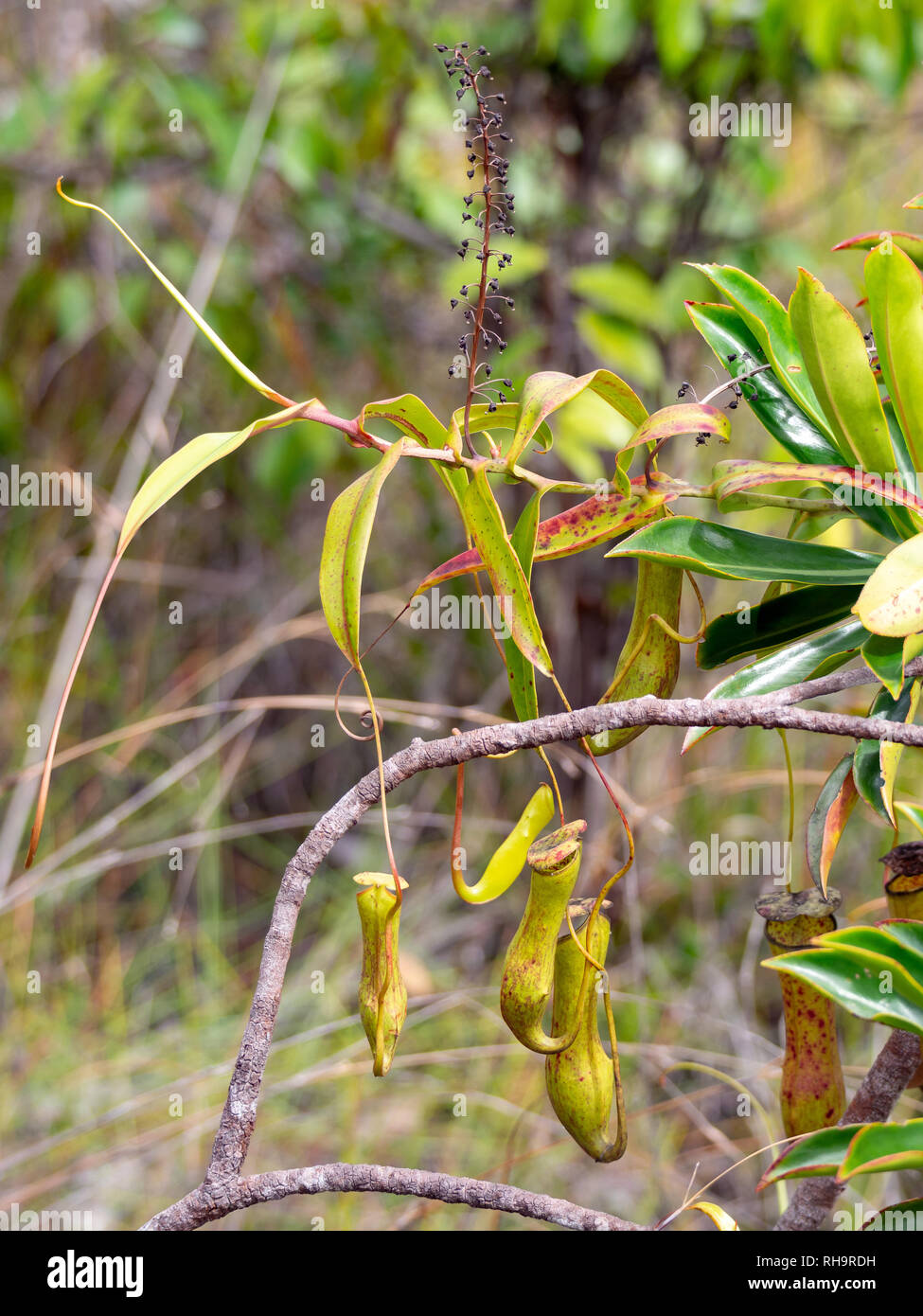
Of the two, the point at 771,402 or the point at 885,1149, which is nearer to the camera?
the point at 885,1149

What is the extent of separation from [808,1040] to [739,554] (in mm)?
241

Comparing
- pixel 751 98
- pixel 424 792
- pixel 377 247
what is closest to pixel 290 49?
pixel 377 247

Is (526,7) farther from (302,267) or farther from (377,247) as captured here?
(302,267)

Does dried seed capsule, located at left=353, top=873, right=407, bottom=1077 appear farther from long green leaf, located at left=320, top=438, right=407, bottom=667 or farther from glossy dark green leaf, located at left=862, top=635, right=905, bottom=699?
glossy dark green leaf, located at left=862, top=635, right=905, bottom=699

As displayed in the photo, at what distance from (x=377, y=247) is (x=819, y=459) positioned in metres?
1.56

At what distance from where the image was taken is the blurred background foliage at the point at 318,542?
145cm

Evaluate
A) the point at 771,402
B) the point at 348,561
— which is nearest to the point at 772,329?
the point at 771,402

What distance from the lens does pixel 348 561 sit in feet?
1.19

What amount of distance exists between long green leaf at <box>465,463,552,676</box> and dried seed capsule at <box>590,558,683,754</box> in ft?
0.26

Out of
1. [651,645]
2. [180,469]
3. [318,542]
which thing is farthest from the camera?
[318,542]

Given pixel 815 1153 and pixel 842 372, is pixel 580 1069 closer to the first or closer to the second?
pixel 815 1153

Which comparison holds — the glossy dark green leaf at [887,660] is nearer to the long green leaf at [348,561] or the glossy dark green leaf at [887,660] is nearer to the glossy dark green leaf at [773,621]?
the glossy dark green leaf at [773,621]

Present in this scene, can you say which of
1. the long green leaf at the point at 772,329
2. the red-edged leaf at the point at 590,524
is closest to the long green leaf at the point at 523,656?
the red-edged leaf at the point at 590,524

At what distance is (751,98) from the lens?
5.46ft
